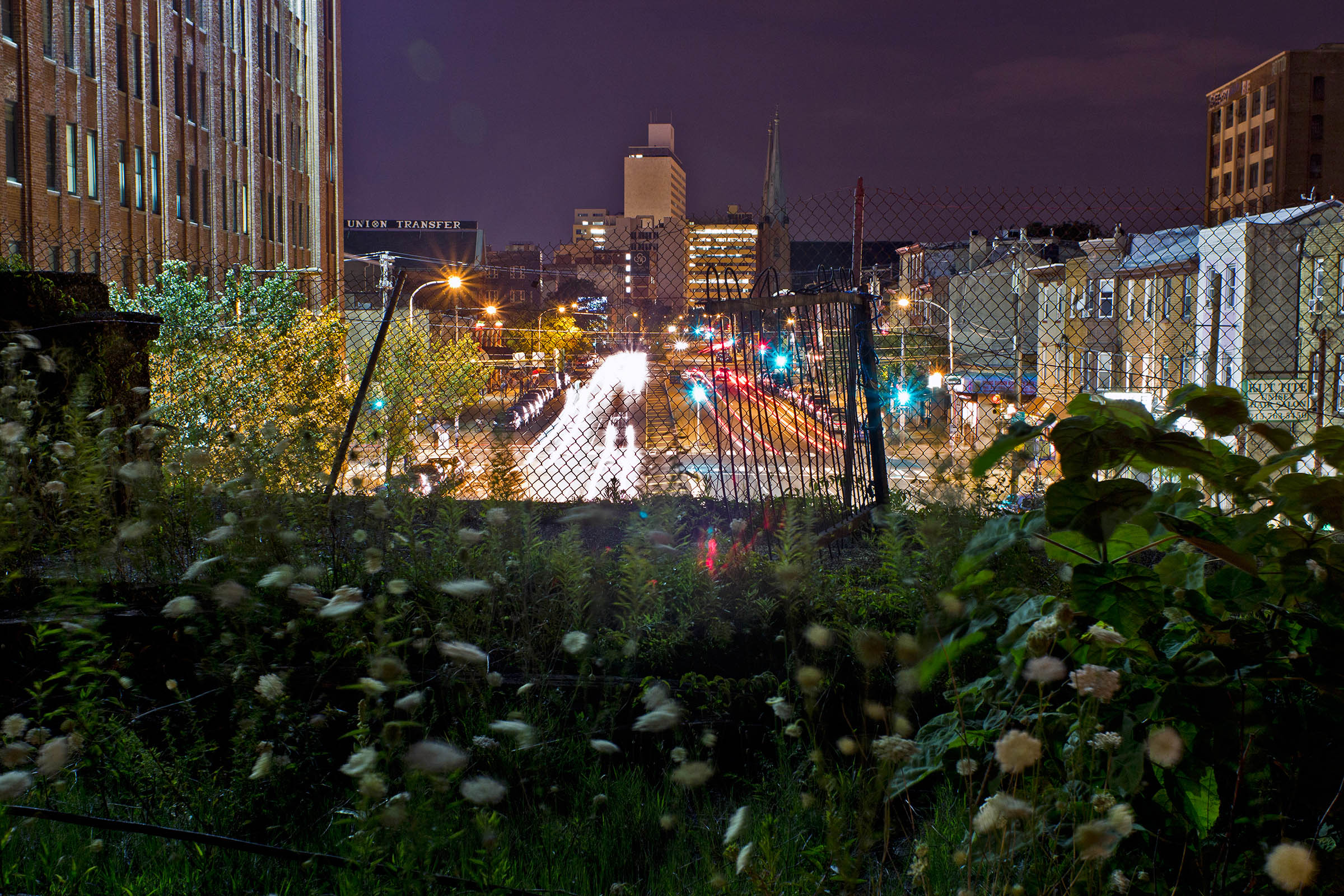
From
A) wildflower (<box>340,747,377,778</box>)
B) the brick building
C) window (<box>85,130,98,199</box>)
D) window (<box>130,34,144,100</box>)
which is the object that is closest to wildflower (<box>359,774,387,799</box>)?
wildflower (<box>340,747,377,778</box>)

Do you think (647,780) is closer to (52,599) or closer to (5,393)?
(52,599)

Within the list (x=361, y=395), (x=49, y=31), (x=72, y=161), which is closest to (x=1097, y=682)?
(x=361, y=395)

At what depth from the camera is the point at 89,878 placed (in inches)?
104

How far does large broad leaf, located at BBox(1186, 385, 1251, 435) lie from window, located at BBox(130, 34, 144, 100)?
37.2 meters

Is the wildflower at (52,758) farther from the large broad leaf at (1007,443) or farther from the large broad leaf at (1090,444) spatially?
the large broad leaf at (1090,444)

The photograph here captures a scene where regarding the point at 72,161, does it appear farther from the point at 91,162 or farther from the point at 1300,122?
the point at 1300,122

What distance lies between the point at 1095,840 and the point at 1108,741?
0.77 ft

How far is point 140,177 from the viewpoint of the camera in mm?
33469

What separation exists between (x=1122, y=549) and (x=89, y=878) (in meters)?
2.68

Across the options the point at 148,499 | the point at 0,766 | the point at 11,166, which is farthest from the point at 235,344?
the point at 11,166

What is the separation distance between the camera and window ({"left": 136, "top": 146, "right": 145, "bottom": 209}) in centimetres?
3316

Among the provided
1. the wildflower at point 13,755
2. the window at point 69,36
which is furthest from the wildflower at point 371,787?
the window at point 69,36

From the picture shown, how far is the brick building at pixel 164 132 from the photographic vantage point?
2623cm

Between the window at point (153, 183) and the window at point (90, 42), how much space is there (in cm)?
433
